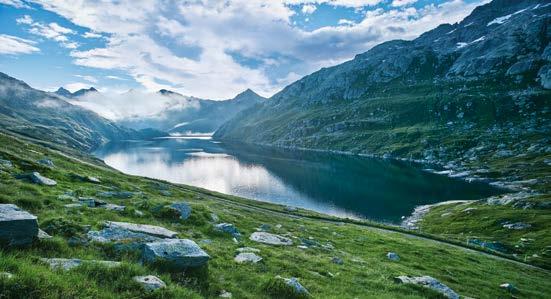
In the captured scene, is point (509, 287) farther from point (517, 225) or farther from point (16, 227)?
point (517, 225)

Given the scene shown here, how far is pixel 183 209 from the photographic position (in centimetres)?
2805

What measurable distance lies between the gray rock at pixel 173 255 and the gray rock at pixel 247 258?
462cm

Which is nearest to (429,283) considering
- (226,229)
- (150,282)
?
(226,229)

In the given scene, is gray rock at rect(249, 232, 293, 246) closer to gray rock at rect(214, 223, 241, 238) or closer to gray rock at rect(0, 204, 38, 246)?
gray rock at rect(214, 223, 241, 238)

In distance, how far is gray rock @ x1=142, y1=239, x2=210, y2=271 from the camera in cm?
1384

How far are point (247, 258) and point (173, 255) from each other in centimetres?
683

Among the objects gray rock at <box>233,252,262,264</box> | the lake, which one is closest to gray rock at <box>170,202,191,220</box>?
gray rock at <box>233,252,262,264</box>

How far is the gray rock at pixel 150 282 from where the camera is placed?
11.2 metres

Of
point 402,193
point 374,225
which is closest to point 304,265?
point 374,225

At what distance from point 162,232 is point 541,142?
24206 centimetres

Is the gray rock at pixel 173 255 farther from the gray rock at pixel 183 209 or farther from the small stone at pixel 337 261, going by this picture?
the small stone at pixel 337 261

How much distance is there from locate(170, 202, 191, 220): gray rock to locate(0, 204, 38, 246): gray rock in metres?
14.8

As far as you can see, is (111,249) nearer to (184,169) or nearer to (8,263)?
(8,263)

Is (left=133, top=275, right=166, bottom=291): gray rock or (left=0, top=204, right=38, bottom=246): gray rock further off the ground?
(left=0, top=204, right=38, bottom=246): gray rock
